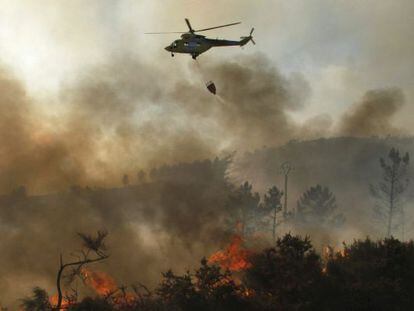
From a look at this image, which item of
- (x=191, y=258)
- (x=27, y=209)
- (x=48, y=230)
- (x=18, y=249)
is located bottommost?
(x=191, y=258)

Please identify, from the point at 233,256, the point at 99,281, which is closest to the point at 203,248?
the point at 233,256

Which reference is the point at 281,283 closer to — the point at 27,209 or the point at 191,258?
the point at 191,258

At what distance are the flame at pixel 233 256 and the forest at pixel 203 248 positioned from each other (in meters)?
0.33

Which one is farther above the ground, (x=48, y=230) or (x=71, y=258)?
(x=48, y=230)

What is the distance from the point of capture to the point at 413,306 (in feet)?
104

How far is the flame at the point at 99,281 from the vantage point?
71.8m

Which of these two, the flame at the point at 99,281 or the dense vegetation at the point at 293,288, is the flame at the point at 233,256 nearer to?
the flame at the point at 99,281

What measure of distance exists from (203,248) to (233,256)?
598 inches

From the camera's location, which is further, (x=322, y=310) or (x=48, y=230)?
(x=48, y=230)

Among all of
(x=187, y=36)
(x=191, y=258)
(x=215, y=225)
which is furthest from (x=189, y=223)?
(x=187, y=36)

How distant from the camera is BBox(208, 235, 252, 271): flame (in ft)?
205

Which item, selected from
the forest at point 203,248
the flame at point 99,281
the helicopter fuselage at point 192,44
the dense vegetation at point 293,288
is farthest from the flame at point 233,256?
the helicopter fuselage at point 192,44

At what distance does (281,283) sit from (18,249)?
70.0 meters

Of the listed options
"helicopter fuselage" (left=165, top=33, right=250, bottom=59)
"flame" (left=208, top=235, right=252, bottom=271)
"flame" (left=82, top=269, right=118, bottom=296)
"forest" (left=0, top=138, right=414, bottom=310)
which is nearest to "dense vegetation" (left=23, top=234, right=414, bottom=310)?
"forest" (left=0, top=138, right=414, bottom=310)
